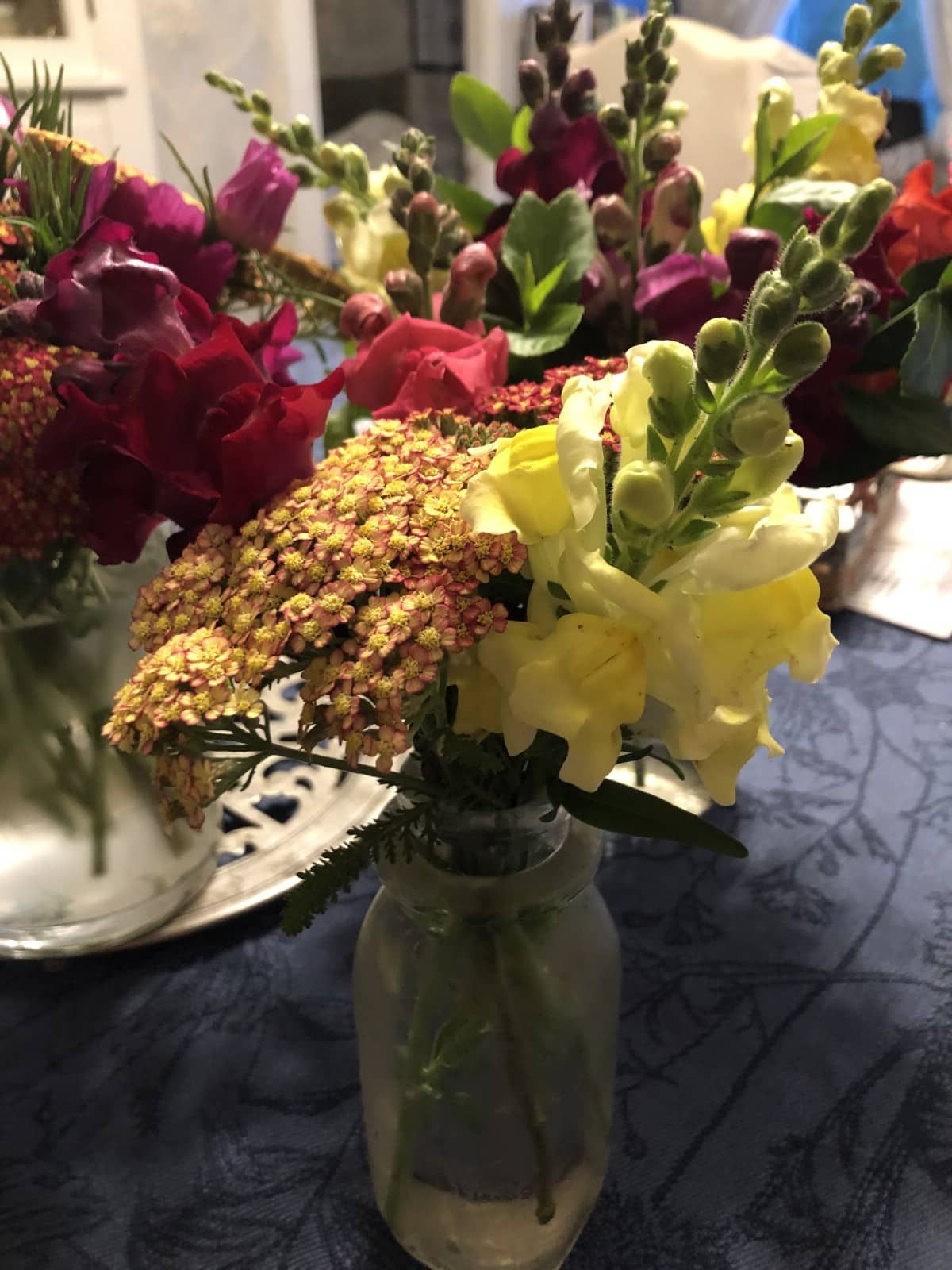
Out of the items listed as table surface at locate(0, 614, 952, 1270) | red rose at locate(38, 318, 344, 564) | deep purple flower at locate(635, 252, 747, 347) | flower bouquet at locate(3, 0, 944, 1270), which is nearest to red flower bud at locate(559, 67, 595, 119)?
flower bouquet at locate(3, 0, 944, 1270)

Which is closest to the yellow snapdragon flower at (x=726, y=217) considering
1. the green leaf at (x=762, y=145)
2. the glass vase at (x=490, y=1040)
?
the green leaf at (x=762, y=145)

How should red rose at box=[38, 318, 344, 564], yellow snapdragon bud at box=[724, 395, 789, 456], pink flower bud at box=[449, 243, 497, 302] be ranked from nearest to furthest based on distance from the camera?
yellow snapdragon bud at box=[724, 395, 789, 456], red rose at box=[38, 318, 344, 564], pink flower bud at box=[449, 243, 497, 302]

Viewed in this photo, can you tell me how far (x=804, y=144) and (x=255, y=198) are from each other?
0.90ft

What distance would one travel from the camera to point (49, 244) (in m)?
0.43

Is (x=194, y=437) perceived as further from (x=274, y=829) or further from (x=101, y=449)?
(x=274, y=829)

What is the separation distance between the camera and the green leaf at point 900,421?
42 centimetres

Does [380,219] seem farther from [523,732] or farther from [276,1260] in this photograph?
[276,1260]

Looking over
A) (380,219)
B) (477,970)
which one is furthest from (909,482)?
(477,970)

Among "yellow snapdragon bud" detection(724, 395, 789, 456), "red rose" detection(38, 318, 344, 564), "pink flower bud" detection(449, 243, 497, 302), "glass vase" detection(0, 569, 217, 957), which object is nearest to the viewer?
"yellow snapdragon bud" detection(724, 395, 789, 456)

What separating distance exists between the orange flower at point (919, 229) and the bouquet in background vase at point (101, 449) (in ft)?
0.97

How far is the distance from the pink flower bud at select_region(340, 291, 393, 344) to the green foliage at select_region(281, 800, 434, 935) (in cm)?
22

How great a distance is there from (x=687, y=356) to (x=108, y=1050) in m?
0.47

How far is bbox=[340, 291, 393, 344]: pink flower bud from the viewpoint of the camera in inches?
17.7

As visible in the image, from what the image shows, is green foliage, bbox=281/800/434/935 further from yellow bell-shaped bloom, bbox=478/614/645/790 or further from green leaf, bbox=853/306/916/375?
green leaf, bbox=853/306/916/375
